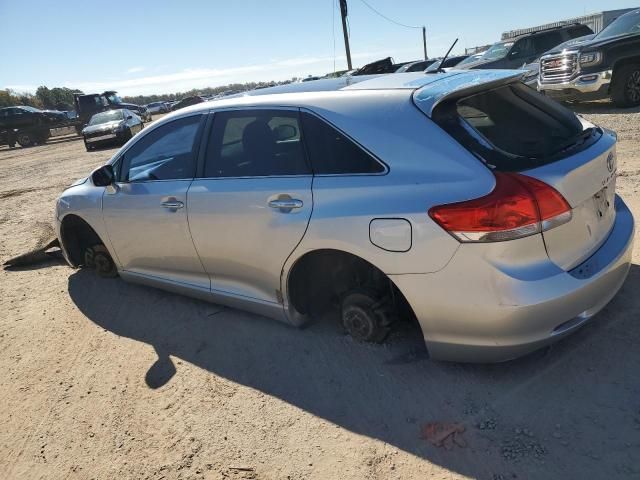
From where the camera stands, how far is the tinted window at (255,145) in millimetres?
3119

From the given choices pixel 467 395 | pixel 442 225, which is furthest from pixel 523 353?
pixel 442 225

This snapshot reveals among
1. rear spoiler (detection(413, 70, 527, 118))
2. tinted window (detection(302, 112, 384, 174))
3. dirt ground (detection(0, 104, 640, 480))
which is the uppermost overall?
rear spoiler (detection(413, 70, 527, 118))

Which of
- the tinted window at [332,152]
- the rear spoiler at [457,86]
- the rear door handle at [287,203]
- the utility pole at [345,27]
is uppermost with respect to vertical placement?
the utility pole at [345,27]

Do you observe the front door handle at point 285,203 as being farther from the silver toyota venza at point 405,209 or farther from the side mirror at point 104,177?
the side mirror at point 104,177

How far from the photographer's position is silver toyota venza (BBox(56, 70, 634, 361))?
241cm

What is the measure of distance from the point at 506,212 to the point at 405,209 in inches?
18.8

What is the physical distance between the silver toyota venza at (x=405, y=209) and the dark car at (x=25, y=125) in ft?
97.2

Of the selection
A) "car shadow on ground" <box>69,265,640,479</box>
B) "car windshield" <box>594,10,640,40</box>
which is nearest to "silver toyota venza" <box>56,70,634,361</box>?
"car shadow on ground" <box>69,265,640,479</box>

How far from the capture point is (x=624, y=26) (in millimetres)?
10781

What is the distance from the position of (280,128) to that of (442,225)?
4.34 ft

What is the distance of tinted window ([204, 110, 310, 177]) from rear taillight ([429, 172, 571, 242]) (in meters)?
1.03

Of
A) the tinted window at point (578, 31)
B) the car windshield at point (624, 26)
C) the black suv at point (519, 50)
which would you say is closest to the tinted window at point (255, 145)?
the car windshield at point (624, 26)

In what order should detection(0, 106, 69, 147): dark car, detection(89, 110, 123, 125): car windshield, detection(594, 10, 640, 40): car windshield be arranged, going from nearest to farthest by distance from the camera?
1. detection(594, 10, 640, 40): car windshield
2. detection(89, 110, 123, 125): car windshield
3. detection(0, 106, 69, 147): dark car

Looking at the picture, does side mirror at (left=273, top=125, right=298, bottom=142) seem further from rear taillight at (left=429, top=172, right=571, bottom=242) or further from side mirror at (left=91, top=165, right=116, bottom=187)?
Answer: side mirror at (left=91, top=165, right=116, bottom=187)
